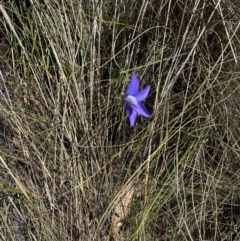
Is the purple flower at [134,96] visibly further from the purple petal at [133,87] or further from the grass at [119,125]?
the grass at [119,125]

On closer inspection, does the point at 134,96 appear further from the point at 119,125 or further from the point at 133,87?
the point at 119,125

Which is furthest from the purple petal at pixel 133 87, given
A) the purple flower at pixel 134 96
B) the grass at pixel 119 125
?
the grass at pixel 119 125

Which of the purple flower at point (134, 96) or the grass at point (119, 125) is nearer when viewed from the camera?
the purple flower at point (134, 96)

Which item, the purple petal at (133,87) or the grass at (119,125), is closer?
the purple petal at (133,87)

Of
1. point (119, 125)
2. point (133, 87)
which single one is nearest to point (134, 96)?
point (133, 87)

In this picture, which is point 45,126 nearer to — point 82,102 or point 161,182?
point 82,102

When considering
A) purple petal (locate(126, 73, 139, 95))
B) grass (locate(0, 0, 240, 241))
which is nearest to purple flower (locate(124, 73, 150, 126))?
purple petal (locate(126, 73, 139, 95))

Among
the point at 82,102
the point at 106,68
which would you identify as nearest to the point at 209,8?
the point at 106,68

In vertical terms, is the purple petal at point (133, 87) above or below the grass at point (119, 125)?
above

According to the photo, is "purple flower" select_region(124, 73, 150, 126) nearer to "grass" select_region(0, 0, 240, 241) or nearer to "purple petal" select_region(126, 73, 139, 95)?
"purple petal" select_region(126, 73, 139, 95)
